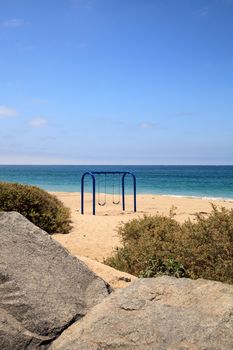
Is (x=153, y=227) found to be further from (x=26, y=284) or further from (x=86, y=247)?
(x=26, y=284)

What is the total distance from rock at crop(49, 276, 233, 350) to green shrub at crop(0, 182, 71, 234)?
884 cm

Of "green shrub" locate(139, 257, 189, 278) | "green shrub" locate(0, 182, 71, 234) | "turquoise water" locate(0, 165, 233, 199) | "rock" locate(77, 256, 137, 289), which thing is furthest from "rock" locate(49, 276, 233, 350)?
"turquoise water" locate(0, 165, 233, 199)

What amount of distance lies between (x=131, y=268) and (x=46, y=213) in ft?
17.8

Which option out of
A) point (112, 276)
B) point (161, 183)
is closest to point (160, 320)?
point (112, 276)

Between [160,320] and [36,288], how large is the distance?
1.30 m

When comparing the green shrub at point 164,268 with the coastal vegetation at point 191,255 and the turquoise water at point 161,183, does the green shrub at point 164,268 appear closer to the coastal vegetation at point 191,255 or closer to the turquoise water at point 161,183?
the coastal vegetation at point 191,255

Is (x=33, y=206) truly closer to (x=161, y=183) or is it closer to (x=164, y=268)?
(x=164, y=268)

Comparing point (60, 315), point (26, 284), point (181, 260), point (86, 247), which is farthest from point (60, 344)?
point (86, 247)

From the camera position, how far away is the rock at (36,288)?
3986mm

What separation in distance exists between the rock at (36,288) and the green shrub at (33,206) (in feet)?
24.8

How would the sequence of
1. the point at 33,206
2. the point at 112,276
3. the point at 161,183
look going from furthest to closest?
the point at 161,183 < the point at 33,206 < the point at 112,276

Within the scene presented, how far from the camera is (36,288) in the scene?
14.0ft

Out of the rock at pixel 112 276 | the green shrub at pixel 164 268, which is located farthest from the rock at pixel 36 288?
the green shrub at pixel 164 268

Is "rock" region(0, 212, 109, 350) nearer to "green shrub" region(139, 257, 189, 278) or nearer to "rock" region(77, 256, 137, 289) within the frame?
"rock" region(77, 256, 137, 289)
